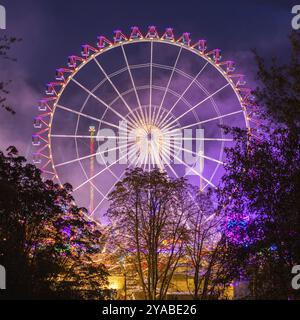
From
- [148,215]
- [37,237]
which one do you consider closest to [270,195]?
[37,237]

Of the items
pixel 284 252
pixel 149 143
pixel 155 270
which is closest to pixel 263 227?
pixel 284 252

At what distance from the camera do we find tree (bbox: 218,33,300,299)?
51.5 feet

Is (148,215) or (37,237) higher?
(148,215)

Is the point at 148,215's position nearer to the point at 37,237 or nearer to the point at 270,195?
the point at 37,237

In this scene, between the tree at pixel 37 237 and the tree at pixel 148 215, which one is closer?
the tree at pixel 37 237

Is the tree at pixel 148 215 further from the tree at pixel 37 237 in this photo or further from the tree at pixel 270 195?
the tree at pixel 270 195

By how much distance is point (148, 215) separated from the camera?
33562 millimetres

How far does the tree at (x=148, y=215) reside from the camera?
3284 centimetres

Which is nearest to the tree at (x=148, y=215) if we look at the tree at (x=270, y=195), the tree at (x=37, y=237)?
the tree at (x=37, y=237)

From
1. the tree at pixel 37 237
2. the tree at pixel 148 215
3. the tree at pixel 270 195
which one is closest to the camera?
the tree at pixel 270 195

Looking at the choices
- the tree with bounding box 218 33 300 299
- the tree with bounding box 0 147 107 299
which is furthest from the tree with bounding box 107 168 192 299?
the tree with bounding box 218 33 300 299

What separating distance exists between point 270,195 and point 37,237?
9.84 meters

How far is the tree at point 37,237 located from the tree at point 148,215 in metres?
7.44

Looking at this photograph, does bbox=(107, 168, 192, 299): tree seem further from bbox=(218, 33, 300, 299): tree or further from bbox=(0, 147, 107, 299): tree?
bbox=(218, 33, 300, 299): tree
